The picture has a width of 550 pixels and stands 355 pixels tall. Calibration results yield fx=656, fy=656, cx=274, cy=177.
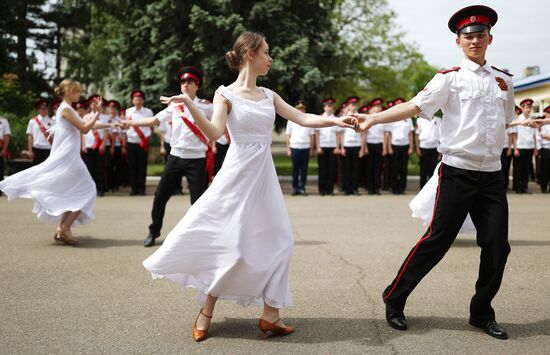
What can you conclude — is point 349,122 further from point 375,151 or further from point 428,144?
point 428,144

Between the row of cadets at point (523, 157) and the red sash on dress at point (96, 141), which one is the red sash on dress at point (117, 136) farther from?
the row of cadets at point (523, 157)

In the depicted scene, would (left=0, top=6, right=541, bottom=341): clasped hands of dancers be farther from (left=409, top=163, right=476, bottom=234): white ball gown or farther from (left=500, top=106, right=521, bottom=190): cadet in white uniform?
(left=500, top=106, right=521, bottom=190): cadet in white uniform

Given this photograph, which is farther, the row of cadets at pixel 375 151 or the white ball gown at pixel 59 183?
the row of cadets at pixel 375 151

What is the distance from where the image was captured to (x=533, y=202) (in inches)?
570

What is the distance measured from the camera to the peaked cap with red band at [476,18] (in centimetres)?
473

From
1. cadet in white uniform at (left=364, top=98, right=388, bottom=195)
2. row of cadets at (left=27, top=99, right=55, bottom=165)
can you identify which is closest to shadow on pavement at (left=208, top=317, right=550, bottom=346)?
cadet in white uniform at (left=364, top=98, right=388, bottom=195)

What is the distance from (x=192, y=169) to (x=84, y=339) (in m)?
4.08

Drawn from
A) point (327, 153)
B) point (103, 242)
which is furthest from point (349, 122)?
point (327, 153)

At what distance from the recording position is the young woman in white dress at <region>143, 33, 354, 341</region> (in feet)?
15.2

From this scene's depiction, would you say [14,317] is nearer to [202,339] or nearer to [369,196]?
[202,339]

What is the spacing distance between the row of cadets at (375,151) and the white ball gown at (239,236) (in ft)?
39.5

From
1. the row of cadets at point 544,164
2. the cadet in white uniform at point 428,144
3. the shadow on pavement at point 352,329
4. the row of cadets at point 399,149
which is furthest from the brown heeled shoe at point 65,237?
the row of cadets at point 544,164

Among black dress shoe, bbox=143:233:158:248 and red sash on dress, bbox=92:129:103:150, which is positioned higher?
red sash on dress, bbox=92:129:103:150

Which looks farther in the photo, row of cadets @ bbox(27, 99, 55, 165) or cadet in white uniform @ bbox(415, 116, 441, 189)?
cadet in white uniform @ bbox(415, 116, 441, 189)
